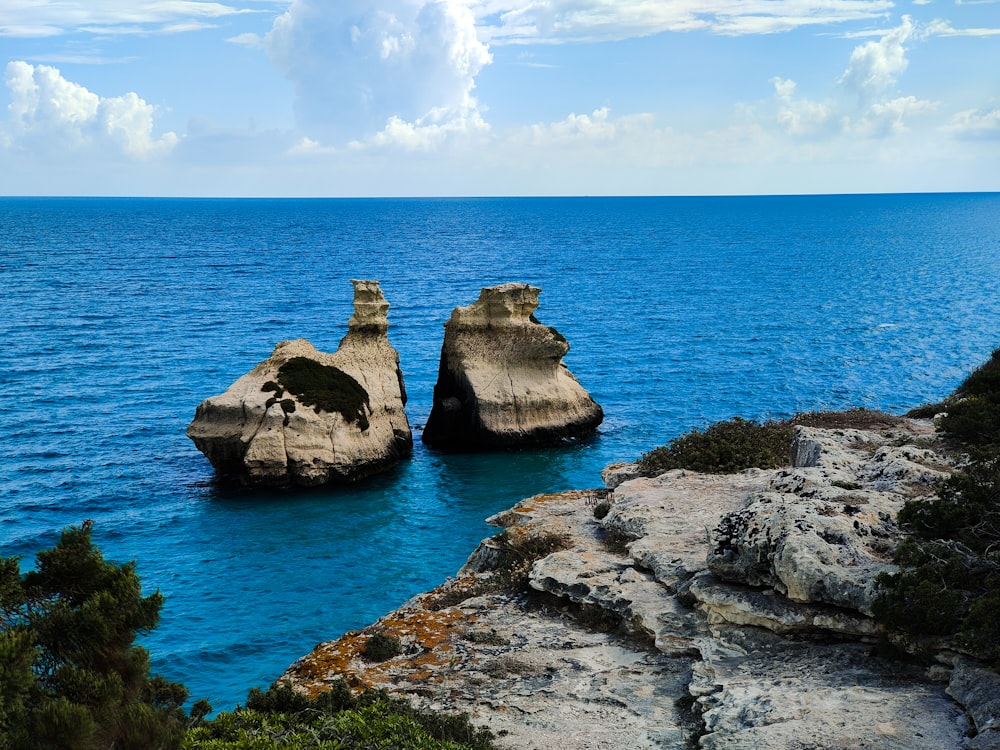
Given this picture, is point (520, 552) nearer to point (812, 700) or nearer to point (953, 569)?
point (812, 700)

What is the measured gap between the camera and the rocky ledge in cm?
1301

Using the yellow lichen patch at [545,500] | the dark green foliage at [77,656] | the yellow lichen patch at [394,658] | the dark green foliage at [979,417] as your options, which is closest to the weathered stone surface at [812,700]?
the yellow lichen patch at [394,658]

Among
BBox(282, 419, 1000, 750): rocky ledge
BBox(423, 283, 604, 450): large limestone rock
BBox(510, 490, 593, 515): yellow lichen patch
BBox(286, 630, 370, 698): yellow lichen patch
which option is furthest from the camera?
BBox(423, 283, 604, 450): large limestone rock

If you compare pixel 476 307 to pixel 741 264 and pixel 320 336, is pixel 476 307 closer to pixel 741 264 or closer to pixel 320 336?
pixel 320 336

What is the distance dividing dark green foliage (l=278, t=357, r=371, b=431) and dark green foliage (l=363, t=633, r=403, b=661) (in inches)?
868

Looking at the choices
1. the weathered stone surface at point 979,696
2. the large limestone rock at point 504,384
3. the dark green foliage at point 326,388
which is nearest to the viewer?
the weathered stone surface at point 979,696

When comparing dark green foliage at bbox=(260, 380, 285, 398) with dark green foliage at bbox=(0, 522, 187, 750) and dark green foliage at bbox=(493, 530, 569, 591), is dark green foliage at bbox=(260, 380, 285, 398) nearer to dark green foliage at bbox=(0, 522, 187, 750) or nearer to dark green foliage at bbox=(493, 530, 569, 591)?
dark green foliage at bbox=(493, 530, 569, 591)

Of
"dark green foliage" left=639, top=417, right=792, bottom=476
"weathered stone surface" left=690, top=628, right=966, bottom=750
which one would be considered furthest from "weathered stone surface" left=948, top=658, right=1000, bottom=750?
"dark green foliage" left=639, top=417, right=792, bottom=476

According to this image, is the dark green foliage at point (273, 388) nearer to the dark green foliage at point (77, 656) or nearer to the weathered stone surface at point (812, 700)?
the weathered stone surface at point (812, 700)

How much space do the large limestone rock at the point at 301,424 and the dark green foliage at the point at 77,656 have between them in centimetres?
2670

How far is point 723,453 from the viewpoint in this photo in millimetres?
27516

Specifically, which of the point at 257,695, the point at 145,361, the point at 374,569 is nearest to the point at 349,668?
the point at 257,695

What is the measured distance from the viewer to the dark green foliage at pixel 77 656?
29.8 ft

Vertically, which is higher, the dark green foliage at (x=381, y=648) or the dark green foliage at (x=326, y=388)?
the dark green foliage at (x=326, y=388)
